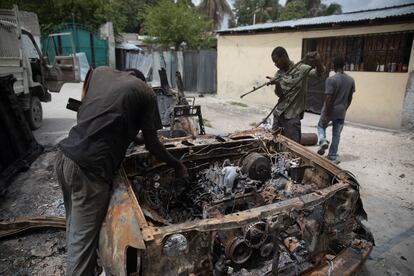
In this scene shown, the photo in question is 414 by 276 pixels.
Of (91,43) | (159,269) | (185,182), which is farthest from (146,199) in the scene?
(91,43)

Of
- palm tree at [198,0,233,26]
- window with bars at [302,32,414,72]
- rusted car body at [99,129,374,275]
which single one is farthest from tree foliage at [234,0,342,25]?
rusted car body at [99,129,374,275]

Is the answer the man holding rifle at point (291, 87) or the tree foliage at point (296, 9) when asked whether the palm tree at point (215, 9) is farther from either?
the man holding rifle at point (291, 87)

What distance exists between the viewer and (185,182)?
300 cm

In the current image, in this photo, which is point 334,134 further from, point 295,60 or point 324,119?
point 295,60

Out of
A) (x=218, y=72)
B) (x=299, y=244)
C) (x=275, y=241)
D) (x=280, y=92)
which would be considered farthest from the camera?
(x=218, y=72)

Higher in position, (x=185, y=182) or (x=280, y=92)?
(x=280, y=92)

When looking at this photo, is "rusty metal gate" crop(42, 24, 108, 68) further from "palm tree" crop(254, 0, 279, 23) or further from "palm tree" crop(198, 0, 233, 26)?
"palm tree" crop(254, 0, 279, 23)

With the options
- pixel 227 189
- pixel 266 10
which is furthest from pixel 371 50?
pixel 266 10

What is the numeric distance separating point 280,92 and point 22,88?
5.89m

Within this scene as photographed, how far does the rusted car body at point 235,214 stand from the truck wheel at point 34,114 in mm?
5901

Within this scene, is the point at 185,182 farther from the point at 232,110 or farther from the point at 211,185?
the point at 232,110

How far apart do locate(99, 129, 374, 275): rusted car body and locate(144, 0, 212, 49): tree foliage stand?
53.7 feet

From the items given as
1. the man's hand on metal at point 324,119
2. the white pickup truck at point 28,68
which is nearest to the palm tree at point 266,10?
the white pickup truck at point 28,68

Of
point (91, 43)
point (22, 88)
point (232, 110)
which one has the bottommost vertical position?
point (232, 110)
